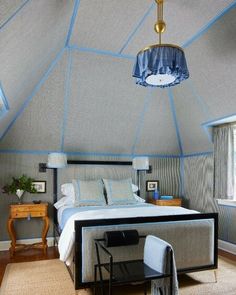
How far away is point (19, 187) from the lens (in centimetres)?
438

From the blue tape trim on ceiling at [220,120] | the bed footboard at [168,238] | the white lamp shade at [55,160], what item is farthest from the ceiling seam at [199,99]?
the white lamp shade at [55,160]

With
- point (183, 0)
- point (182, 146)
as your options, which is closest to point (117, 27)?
point (183, 0)

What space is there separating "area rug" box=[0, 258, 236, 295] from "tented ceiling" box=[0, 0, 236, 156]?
212 cm

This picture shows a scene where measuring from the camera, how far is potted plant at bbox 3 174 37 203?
14.2 ft

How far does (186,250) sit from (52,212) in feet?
8.89

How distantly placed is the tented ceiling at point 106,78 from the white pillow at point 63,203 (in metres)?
0.98

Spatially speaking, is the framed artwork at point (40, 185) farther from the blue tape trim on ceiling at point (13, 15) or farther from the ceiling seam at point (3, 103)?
the blue tape trim on ceiling at point (13, 15)

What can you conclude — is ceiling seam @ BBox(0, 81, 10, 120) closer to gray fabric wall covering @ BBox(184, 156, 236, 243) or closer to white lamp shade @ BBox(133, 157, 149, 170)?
white lamp shade @ BBox(133, 157, 149, 170)

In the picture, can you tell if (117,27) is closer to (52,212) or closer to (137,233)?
(137,233)

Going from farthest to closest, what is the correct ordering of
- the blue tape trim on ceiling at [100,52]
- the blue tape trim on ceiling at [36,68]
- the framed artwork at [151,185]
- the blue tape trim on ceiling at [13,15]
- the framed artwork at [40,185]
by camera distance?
the framed artwork at [151,185]
the framed artwork at [40,185]
the blue tape trim on ceiling at [100,52]
the blue tape trim on ceiling at [36,68]
the blue tape trim on ceiling at [13,15]

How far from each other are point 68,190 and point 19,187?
32.2 inches

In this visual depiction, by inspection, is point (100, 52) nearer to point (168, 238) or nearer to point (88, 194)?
point (88, 194)

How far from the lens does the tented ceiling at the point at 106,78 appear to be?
2.63 m

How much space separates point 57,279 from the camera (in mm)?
3139
